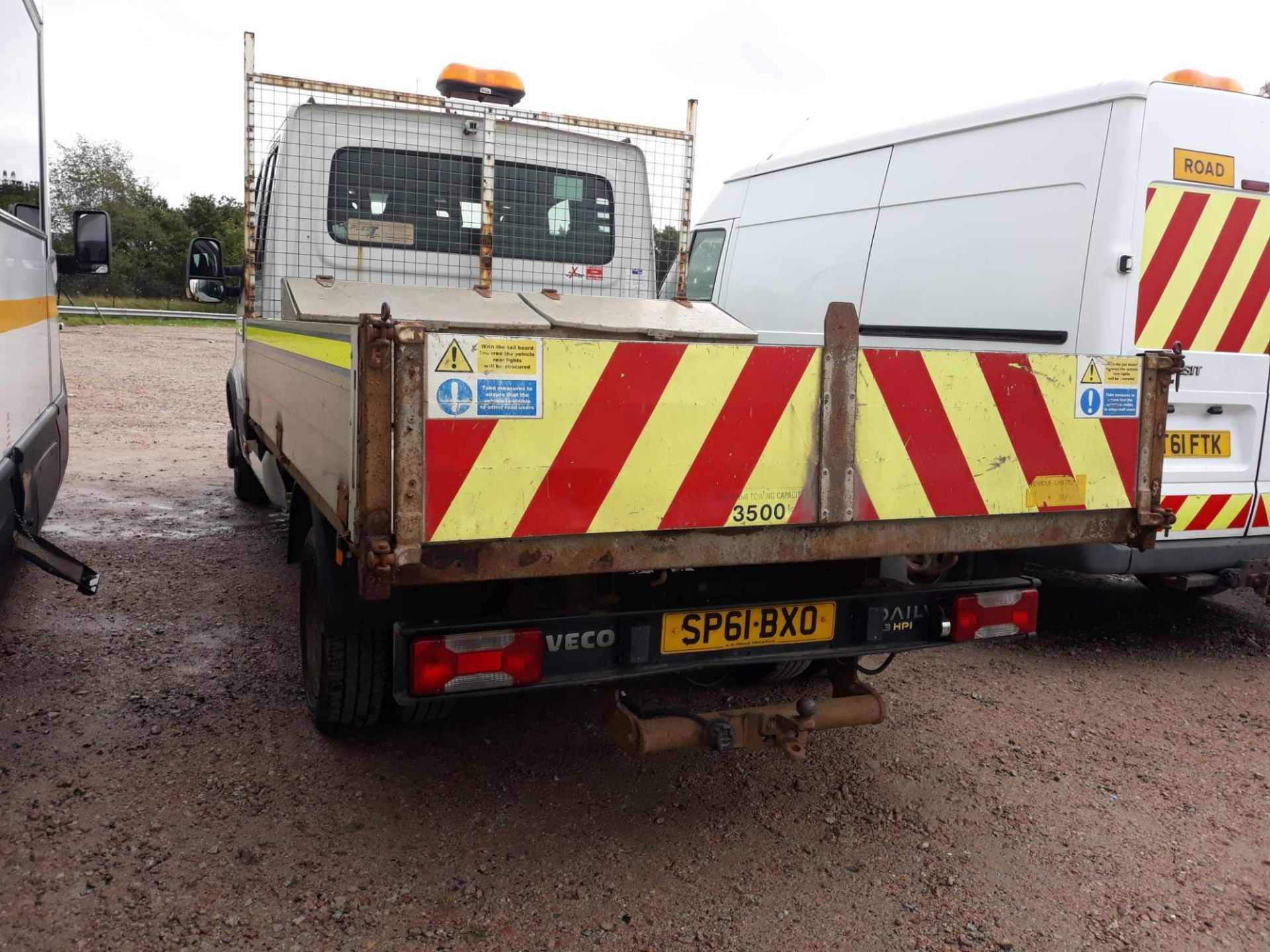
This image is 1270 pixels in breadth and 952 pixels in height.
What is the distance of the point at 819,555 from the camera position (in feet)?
9.21

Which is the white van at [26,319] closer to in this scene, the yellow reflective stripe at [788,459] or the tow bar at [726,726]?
the tow bar at [726,726]

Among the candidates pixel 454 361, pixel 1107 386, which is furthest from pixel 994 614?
pixel 454 361

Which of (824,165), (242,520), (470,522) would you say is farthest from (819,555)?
(242,520)

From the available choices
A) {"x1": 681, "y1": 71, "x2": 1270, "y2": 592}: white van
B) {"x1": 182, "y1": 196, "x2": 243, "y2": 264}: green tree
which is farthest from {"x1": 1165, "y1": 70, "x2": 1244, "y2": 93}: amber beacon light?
{"x1": 182, "y1": 196, "x2": 243, "y2": 264}: green tree

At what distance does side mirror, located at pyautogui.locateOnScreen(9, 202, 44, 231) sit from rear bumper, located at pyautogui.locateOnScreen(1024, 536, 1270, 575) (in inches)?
168

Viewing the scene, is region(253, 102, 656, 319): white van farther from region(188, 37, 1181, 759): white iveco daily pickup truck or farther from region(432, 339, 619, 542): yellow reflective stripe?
region(432, 339, 619, 542): yellow reflective stripe

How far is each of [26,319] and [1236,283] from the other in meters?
5.13

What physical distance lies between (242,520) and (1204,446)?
19.2 ft

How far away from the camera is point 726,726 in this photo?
2.93 metres

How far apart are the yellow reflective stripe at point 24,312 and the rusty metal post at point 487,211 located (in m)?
1.95

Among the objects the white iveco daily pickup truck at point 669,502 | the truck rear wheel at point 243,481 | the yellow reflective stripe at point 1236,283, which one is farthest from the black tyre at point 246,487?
the yellow reflective stripe at point 1236,283

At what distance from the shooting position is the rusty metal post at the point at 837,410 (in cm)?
270

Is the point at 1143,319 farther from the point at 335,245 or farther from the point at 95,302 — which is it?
the point at 95,302

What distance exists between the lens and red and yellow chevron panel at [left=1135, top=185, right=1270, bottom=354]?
14.3ft
